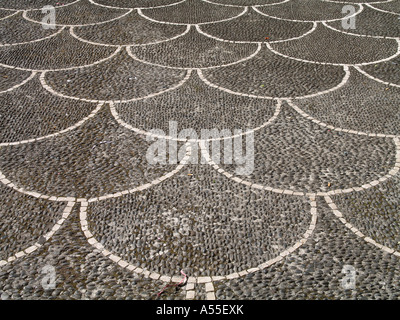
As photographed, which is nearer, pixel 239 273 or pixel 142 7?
pixel 239 273

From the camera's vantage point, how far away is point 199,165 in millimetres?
4133

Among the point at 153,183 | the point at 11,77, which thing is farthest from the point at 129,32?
the point at 153,183

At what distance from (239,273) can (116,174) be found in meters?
1.52

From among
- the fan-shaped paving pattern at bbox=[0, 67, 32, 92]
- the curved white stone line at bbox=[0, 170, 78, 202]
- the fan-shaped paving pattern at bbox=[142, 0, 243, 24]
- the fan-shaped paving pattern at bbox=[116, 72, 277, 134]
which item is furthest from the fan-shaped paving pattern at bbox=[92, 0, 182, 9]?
the curved white stone line at bbox=[0, 170, 78, 202]

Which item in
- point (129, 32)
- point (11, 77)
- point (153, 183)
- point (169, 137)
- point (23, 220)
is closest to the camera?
point (23, 220)

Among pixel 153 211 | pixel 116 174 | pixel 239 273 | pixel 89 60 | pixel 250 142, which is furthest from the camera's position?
pixel 89 60

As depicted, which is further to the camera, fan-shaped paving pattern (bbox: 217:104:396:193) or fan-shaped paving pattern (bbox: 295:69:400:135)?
fan-shaped paving pattern (bbox: 295:69:400:135)

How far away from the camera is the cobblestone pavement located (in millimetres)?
3162

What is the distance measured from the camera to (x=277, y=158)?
4.19 m

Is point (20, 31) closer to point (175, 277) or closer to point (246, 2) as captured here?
point (246, 2)

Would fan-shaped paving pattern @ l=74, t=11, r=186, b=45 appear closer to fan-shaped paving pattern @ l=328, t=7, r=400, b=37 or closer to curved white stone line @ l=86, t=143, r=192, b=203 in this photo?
fan-shaped paving pattern @ l=328, t=7, r=400, b=37

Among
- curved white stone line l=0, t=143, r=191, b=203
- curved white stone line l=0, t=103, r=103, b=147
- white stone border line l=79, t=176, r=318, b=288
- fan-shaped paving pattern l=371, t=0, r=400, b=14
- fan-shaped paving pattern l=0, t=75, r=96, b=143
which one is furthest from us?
fan-shaped paving pattern l=371, t=0, r=400, b=14
